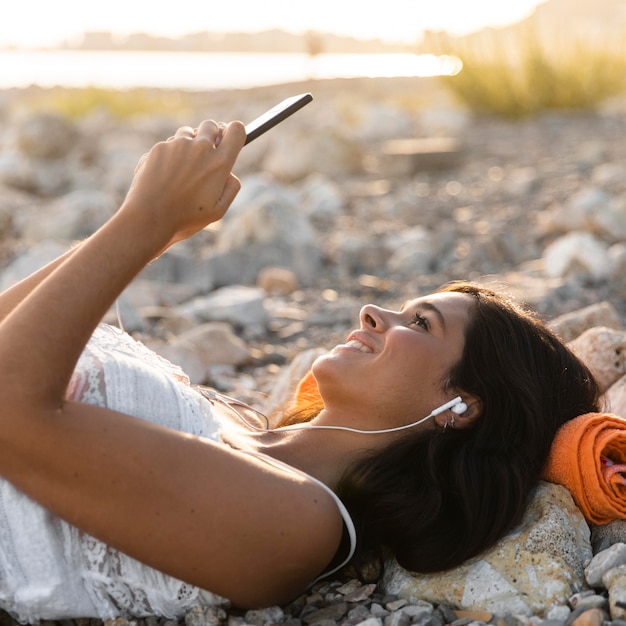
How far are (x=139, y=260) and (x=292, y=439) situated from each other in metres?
0.65

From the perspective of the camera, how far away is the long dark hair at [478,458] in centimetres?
214

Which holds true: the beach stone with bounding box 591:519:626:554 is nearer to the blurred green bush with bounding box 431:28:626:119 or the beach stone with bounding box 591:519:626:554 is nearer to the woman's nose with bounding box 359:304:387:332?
the woman's nose with bounding box 359:304:387:332

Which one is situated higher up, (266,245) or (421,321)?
(421,321)

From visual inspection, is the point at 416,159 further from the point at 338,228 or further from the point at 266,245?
the point at 266,245

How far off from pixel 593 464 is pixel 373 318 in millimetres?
635

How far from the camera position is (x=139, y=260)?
6.37 ft

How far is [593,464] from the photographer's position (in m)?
2.25

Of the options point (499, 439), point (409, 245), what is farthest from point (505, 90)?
point (499, 439)

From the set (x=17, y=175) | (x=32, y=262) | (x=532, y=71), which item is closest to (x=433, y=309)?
(x=32, y=262)

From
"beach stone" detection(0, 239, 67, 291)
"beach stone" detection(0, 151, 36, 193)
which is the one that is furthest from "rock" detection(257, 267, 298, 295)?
"beach stone" detection(0, 151, 36, 193)

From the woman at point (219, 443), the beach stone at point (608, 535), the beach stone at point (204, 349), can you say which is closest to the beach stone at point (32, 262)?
the beach stone at point (204, 349)

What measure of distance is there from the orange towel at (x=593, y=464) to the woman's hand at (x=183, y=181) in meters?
1.02

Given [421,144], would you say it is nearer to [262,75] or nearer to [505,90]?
[505,90]

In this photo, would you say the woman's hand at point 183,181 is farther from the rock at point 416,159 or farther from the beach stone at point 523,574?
the rock at point 416,159
